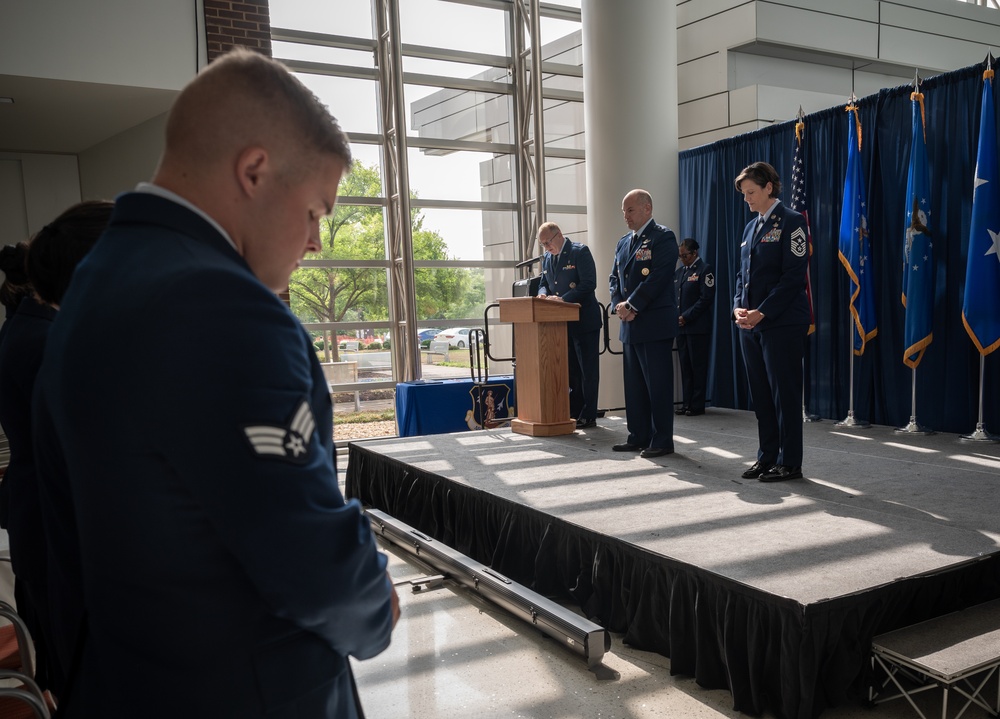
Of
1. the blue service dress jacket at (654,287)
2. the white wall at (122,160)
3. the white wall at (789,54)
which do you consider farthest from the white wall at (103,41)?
the white wall at (789,54)

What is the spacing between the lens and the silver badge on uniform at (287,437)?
65 cm

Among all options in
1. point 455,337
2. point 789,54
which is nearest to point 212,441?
point 455,337

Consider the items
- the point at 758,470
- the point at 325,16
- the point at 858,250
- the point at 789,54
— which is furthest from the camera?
the point at 789,54

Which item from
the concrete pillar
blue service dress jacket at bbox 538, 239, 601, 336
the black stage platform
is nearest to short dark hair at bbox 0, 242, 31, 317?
the black stage platform

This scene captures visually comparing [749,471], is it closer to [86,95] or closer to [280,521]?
[280,521]

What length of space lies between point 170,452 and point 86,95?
578cm

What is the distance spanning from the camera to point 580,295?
598cm

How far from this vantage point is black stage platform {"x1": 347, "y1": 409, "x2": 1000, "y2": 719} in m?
2.31

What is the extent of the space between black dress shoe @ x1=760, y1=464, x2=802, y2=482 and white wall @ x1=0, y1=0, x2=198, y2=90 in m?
4.71

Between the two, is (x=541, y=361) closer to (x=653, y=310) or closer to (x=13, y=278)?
(x=653, y=310)

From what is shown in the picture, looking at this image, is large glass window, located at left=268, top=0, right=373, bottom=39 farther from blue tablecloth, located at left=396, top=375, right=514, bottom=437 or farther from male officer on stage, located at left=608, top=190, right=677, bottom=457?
male officer on stage, located at left=608, top=190, right=677, bottom=457

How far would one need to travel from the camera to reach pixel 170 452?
2.12 feet

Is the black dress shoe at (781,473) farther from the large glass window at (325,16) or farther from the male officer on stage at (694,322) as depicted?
the large glass window at (325,16)

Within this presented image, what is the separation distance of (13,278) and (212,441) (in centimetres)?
182
